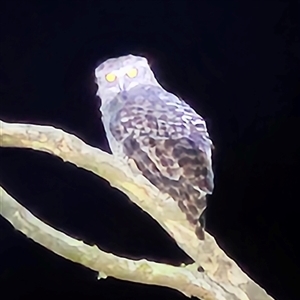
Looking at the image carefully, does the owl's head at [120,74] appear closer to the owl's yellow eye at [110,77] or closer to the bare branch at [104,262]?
the owl's yellow eye at [110,77]

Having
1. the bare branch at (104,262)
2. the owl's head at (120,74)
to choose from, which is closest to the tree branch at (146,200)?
the bare branch at (104,262)

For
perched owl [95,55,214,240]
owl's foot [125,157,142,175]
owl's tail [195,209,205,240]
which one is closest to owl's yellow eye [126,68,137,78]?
perched owl [95,55,214,240]

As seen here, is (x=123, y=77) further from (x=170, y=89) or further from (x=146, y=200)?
(x=146, y=200)

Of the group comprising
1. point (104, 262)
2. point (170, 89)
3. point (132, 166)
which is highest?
point (170, 89)

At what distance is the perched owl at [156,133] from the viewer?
1.03 m

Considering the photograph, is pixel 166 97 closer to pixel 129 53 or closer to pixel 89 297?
pixel 129 53

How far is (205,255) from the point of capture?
1.05m

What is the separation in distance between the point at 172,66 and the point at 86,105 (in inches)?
7.0

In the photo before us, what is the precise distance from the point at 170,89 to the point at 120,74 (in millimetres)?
97

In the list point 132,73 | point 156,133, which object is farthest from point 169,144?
point 132,73

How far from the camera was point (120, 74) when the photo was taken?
1073mm

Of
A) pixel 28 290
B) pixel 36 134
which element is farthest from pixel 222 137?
pixel 28 290

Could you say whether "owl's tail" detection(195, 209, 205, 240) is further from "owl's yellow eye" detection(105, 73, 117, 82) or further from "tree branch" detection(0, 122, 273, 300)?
"owl's yellow eye" detection(105, 73, 117, 82)

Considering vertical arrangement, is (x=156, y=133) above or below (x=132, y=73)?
below
